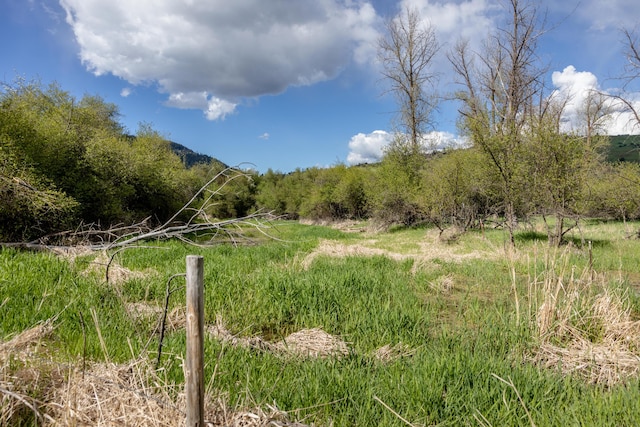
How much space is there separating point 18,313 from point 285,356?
3229mm

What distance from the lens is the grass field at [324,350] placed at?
7.62ft

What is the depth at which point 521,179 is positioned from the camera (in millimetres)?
12148

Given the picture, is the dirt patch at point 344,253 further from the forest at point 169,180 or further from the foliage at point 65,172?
the foliage at point 65,172

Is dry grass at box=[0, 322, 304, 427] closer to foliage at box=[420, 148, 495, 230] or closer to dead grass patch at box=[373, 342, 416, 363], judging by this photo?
dead grass patch at box=[373, 342, 416, 363]

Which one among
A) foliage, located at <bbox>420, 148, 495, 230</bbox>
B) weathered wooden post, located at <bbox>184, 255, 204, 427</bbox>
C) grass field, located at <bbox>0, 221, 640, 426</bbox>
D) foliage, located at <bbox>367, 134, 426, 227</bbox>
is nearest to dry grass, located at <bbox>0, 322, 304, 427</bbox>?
grass field, located at <bbox>0, 221, 640, 426</bbox>

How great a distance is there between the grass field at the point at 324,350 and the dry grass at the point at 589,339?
20mm

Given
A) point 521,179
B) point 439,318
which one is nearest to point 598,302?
point 439,318

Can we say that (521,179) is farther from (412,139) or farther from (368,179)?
(368,179)

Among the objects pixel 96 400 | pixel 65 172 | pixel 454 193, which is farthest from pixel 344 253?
pixel 65 172

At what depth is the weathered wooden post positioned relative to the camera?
1.61 metres

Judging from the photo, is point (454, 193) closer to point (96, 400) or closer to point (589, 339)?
point (589, 339)

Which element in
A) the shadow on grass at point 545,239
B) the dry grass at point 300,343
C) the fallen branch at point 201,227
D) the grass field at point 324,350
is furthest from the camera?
the shadow on grass at point 545,239

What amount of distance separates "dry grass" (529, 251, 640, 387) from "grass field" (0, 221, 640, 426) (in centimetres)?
2

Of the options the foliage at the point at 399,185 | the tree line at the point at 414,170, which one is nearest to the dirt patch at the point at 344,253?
the tree line at the point at 414,170
